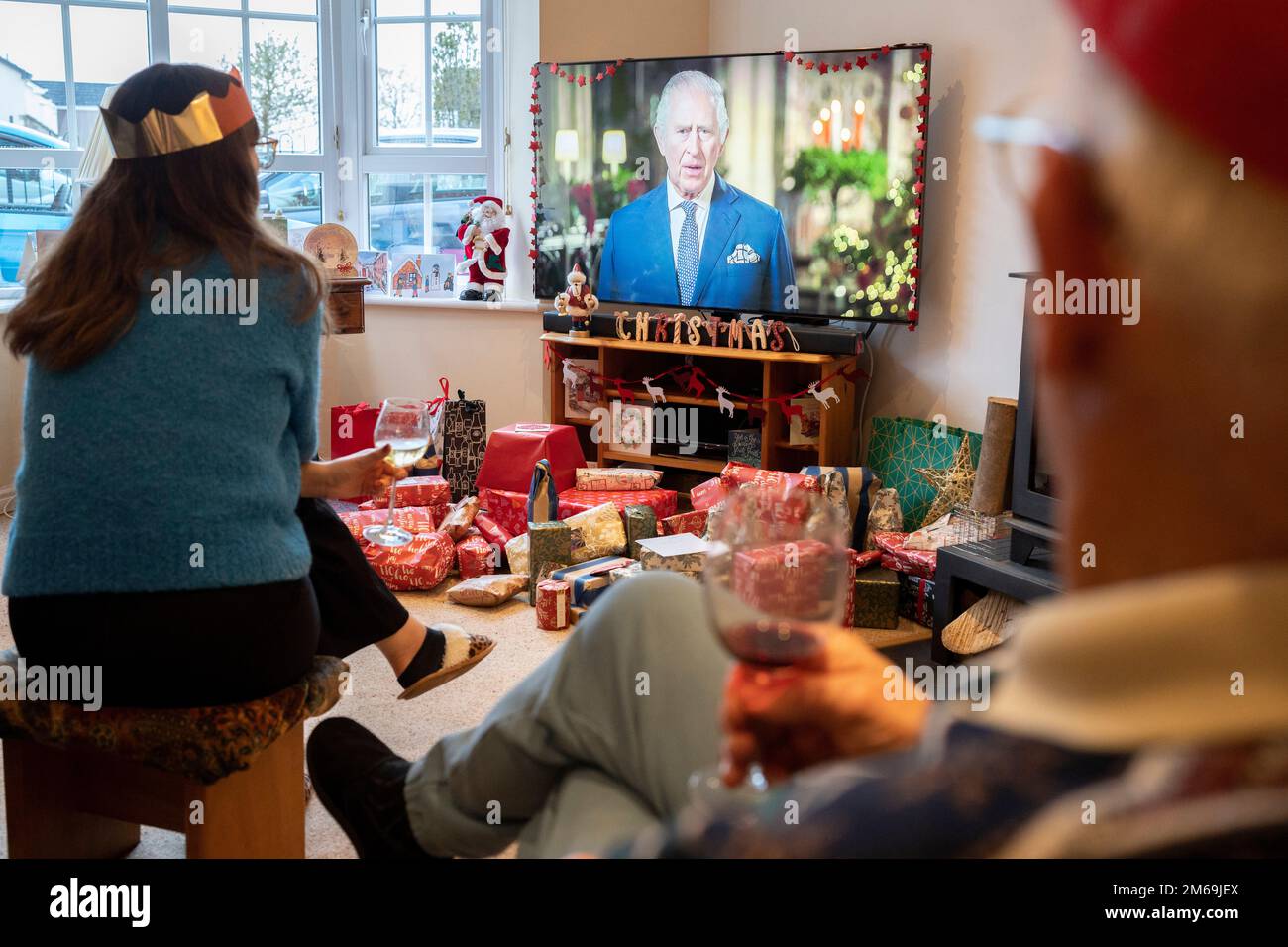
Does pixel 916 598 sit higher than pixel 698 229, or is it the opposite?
pixel 698 229

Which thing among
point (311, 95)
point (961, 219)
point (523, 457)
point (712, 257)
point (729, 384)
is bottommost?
point (523, 457)

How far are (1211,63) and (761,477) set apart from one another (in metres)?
3.00

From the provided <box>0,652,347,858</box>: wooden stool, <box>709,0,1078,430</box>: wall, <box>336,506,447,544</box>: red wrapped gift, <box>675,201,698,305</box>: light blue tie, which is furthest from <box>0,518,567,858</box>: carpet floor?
<box>709,0,1078,430</box>: wall

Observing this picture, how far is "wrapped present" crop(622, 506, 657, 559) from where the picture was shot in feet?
11.0

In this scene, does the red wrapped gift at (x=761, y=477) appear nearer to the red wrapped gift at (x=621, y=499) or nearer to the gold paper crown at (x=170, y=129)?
the red wrapped gift at (x=621, y=499)

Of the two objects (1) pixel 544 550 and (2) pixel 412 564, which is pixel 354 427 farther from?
(1) pixel 544 550

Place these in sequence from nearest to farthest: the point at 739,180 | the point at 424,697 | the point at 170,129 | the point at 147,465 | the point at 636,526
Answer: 1. the point at 147,465
2. the point at 170,129
3. the point at 424,697
4. the point at 636,526
5. the point at 739,180

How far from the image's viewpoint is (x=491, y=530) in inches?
140

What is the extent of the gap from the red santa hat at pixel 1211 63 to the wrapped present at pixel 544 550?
109 inches

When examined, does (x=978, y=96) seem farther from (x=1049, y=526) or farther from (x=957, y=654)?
(x=957, y=654)

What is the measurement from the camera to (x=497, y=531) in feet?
11.6

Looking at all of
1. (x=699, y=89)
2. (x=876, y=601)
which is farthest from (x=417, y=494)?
(x=699, y=89)
